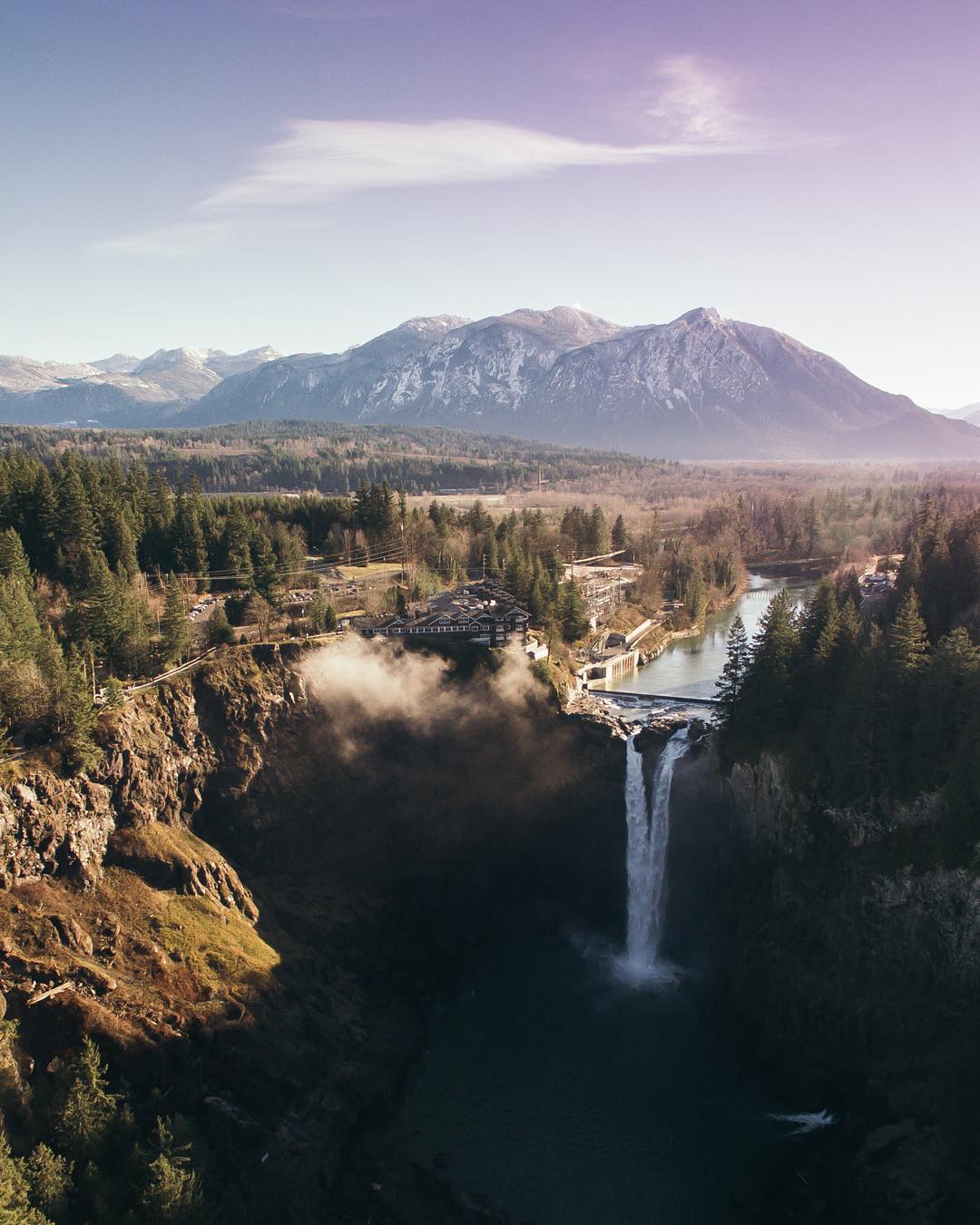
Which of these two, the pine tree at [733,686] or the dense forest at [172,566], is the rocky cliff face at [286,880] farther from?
the pine tree at [733,686]

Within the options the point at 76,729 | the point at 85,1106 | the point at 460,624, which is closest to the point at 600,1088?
the point at 85,1106

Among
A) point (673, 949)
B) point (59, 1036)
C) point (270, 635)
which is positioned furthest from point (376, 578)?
point (59, 1036)


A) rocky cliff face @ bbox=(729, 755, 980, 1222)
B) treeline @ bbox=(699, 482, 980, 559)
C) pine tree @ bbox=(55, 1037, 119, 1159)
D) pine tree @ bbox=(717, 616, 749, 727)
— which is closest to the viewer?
pine tree @ bbox=(55, 1037, 119, 1159)

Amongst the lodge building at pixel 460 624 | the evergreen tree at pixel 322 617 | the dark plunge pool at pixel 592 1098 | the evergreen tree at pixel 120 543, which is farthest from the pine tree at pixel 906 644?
the evergreen tree at pixel 120 543

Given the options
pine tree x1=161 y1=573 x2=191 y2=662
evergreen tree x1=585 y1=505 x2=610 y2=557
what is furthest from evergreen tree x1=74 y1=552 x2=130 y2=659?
evergreen tree x1=585 y1=505 x2=610 y2=557

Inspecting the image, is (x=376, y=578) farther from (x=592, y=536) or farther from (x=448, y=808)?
(x=592, y=536)

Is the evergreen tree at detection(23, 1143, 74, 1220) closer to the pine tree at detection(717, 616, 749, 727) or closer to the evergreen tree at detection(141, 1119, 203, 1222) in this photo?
the evergreen tree at detection(141, 1119, 203, 1222)
